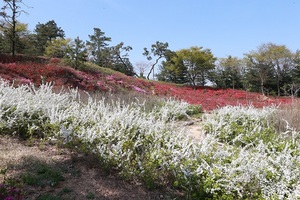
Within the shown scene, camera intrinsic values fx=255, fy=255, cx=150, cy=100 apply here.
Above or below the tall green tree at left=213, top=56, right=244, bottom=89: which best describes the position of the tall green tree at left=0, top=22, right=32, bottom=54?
above

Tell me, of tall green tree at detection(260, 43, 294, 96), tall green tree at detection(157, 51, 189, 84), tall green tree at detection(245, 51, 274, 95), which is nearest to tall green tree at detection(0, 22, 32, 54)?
tall green tree at detection(157, 51, 189, 84)

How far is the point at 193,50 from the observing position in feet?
82.3

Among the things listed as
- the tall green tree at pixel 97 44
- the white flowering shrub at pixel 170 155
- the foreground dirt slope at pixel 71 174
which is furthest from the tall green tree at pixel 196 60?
the foreground dirt slope at pixel 71 174

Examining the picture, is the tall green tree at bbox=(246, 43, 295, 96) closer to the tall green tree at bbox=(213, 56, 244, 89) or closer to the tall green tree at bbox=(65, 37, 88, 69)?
the tall green tree at bbox=(213, 56, 244, 89)

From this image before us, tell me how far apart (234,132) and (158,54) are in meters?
25.5

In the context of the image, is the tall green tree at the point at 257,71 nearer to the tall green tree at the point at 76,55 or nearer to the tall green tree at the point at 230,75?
the tall green tree at the point at 230,75

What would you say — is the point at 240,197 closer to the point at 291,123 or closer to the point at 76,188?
the point at 76,188

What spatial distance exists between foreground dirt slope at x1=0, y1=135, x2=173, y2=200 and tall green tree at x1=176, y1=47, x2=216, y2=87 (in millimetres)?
21859

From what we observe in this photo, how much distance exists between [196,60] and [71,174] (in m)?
22.6

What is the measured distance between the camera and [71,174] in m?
3.09

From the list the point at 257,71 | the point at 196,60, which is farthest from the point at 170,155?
the point at 257,71

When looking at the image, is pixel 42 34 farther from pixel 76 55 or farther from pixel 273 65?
pixel 273 65

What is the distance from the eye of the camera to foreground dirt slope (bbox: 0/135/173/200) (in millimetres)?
2732

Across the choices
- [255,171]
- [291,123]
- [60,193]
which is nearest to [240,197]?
[255,171]
